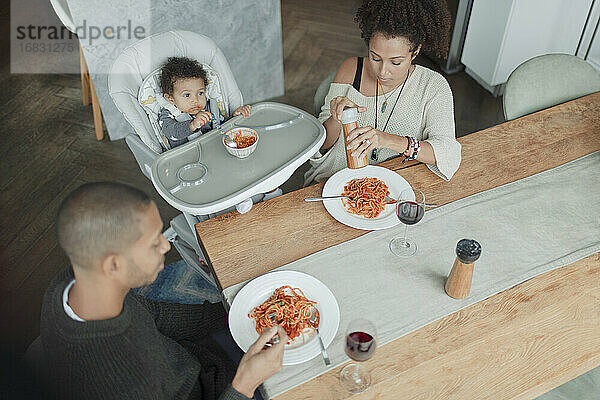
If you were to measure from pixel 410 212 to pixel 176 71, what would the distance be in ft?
3.57

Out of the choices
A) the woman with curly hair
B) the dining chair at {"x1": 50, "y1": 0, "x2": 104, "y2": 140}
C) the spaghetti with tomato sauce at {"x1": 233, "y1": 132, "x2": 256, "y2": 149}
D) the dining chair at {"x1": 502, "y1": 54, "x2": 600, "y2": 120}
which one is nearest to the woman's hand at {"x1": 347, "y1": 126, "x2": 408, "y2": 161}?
the woman with curly hair

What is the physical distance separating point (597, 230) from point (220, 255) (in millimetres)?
1155

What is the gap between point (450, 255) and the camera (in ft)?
5.30

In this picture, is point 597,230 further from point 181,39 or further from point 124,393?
point 181,39

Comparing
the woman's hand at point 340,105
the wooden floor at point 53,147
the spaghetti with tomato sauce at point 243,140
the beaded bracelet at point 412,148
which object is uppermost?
the woman's hand at point 340,105

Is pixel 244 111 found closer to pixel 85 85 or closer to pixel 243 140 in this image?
pixel 243 140

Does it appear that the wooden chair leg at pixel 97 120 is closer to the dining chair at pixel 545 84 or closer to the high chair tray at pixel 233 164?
the high chair tray at pixel 233 164

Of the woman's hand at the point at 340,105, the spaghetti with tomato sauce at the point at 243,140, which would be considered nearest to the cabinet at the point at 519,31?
the woman's hand at the point at 340,105

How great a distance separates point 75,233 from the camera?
1.21m

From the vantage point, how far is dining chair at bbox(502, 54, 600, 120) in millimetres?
2197

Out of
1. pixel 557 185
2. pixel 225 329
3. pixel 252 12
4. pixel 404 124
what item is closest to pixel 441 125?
pixel 404 124

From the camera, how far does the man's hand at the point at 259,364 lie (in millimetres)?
1312

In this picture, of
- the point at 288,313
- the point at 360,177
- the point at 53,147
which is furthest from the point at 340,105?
the point at 53,147

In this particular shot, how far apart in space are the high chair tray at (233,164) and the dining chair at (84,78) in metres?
1.40
